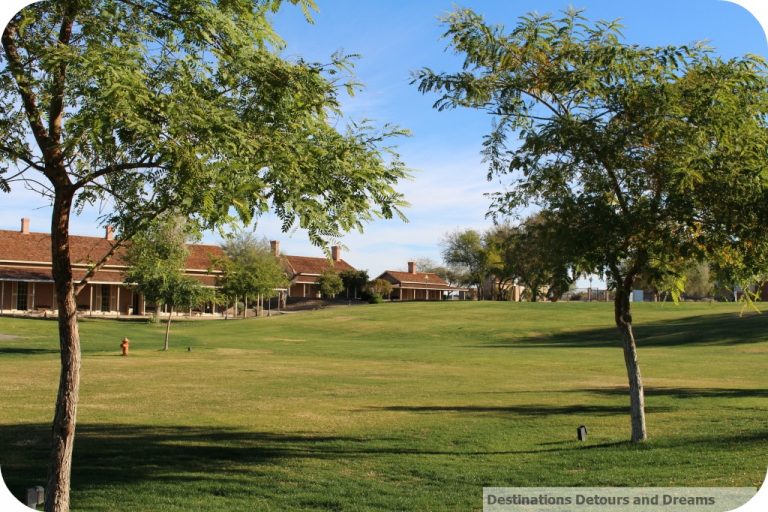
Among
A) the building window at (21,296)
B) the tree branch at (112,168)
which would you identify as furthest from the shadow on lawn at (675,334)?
the tree branch at (112,168)

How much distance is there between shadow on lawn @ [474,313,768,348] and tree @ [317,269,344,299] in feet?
117

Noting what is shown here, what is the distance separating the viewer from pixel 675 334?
5281 cm

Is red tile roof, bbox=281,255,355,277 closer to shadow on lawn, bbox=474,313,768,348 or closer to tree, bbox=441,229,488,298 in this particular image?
tree, bbox=441,229,488,298

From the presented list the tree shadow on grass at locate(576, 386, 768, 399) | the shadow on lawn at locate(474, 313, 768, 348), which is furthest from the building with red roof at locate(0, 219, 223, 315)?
the tree shadow on grass at locate(576, 386, 768, 399)

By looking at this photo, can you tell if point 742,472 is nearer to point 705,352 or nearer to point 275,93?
point 275,93

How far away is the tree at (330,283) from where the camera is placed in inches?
3509

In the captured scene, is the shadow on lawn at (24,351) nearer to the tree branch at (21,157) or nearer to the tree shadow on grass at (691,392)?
the tree shadow on grass at (691,392)

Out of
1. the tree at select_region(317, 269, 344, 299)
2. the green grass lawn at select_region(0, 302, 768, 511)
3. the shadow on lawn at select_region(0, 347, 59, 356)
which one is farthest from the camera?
the tree at select_region(317, 269, 344, 299)

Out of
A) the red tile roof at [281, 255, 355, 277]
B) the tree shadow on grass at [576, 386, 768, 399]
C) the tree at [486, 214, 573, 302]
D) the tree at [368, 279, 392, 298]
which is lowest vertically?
the tree shadow on grass at [576, 386, 768, 399]

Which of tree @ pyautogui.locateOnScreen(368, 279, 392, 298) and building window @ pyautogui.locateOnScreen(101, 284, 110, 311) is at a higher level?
Result: tree @ pyautogui.locateOnScreen(368, 279, 392, 298)

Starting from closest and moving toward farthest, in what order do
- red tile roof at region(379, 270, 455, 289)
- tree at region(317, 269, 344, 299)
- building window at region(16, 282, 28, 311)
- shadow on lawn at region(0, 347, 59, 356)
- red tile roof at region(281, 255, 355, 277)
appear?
shadow on lawn at region(0, 347, 59, 356), building window at region(16, 282, 28, 311), tree at region(317, 269, 344, 299), red tile roof at region(281, 255, 355, 277), red tile roof at region(379, 270, 455, 289)

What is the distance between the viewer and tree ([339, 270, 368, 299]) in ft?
316

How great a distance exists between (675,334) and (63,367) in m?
50.9

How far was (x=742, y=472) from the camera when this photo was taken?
10188 mm
